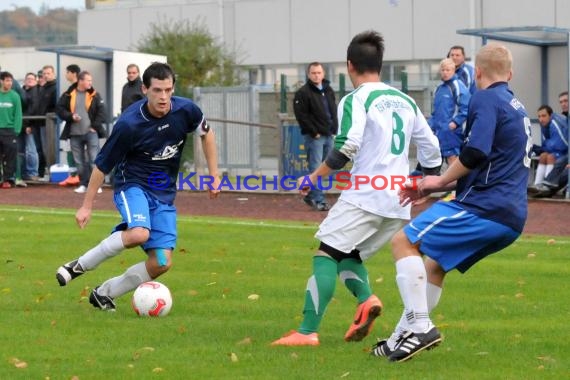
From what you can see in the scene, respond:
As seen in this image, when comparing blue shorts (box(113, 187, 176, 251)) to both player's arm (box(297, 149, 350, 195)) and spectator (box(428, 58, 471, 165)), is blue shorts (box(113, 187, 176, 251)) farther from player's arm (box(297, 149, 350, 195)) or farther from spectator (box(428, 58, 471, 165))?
spectator (box(428, 58, 471, 165))

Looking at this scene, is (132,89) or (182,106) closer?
(182,106)

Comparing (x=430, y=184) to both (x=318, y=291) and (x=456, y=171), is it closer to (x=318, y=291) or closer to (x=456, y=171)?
(x=456, y=171)

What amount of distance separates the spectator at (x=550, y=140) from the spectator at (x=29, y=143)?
10233 mm

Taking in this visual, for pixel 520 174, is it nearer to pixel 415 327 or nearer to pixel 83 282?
pixel 415 327

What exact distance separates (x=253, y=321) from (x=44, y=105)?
17.4 m

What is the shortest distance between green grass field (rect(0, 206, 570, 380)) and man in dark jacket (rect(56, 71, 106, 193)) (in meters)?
8.23

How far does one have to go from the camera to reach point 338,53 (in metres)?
39.8

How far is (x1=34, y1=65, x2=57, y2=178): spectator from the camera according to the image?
25.5m

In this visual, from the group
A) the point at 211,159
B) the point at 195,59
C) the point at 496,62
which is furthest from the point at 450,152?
the point at 195,59

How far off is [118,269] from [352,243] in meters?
4.78

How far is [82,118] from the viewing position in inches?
890

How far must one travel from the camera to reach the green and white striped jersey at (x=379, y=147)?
7.86 meters

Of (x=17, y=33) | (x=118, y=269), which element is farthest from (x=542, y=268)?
(x=17, y=33)

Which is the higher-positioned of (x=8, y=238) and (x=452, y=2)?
(x=452, y=2)
